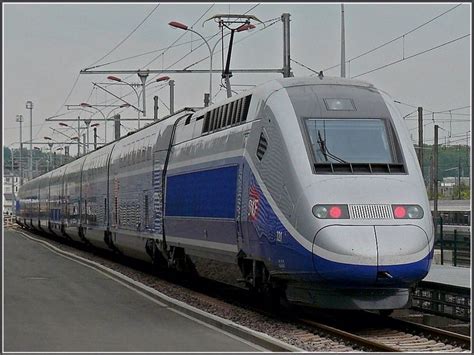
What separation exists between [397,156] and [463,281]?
4384 mm

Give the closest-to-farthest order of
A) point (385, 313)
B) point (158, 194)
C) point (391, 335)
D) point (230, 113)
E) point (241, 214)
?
1. point (391, 335)
2. point (385, 313)
3. point (241, 214)
4. point (230, 113)
5. point (158, 194)

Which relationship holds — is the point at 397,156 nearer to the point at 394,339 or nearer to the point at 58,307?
the point at 394,339

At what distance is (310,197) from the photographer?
1230cm

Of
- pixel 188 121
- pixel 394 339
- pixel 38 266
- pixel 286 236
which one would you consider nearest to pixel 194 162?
pixel 188 121

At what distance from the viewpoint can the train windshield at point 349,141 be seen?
42.4 feet

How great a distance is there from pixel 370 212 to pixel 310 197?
824 millimetres

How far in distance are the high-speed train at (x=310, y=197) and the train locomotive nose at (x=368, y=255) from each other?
0.5 inches

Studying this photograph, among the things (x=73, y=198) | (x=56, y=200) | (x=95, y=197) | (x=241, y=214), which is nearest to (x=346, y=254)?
(x=241, y=214)

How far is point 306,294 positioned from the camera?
1284 cm

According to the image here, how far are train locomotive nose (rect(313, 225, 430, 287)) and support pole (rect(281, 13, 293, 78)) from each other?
12.9 metres

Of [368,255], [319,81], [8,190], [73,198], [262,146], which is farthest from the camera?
[8,190]

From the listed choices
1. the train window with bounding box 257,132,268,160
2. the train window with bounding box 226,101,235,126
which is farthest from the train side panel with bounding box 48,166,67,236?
the train window with bounding box 257,132,268,160

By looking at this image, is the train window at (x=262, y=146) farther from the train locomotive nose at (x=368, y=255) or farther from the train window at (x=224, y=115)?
the train window at (x=224, y=115)

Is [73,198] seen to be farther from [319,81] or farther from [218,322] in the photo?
[218,322]
